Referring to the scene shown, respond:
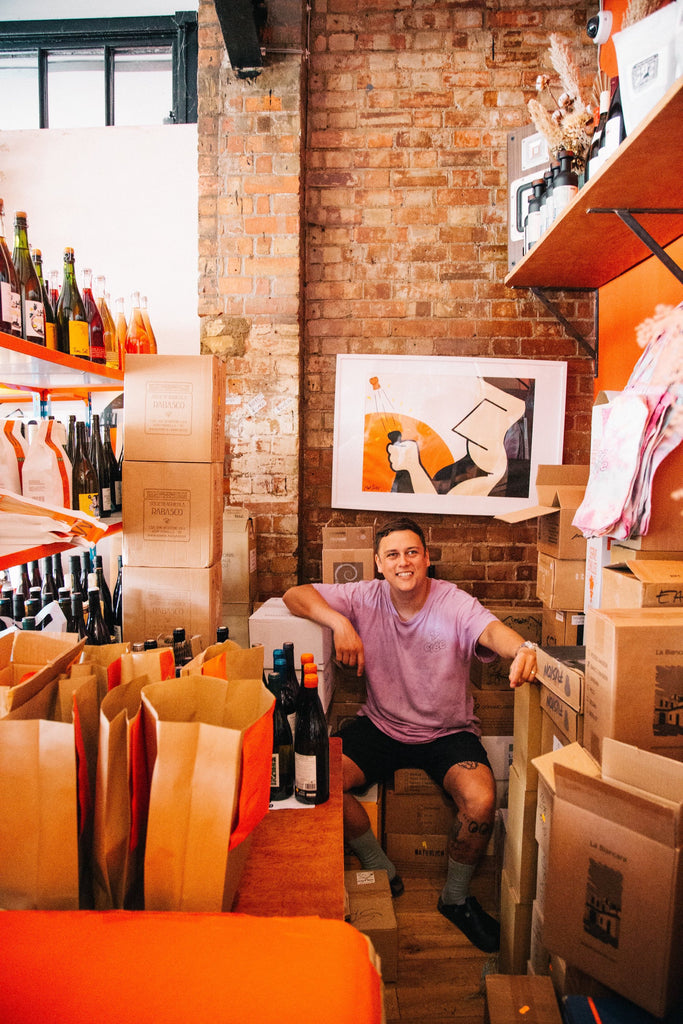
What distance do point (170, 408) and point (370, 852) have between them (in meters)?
1.61

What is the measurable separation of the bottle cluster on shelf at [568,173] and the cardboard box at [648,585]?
3.18 ft

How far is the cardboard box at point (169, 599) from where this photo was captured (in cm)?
180

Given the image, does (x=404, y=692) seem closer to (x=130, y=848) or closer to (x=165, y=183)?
(x=130, y=848)

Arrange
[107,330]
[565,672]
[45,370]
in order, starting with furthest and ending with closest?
[107,330], [45,370], [565,672]

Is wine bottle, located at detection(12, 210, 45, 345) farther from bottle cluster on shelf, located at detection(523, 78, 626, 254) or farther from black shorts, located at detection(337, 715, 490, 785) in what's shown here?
black shorts, located at detection(337, 715, 490, 785)

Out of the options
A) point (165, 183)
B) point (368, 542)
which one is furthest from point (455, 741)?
point (165, 183)

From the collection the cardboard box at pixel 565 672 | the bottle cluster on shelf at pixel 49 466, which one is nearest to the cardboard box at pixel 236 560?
the bottle cluster on shelf at pixel 49 466

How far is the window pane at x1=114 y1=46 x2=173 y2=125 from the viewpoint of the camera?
3.13 m

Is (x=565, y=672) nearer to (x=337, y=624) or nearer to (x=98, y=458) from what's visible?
(x=337, y=624)

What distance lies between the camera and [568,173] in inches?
72.3

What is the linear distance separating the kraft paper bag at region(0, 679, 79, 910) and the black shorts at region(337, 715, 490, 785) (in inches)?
52.5

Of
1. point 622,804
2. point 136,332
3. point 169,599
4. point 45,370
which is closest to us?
point 622,804

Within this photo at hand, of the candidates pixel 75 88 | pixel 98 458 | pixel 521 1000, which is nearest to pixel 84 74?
pixel 75 88

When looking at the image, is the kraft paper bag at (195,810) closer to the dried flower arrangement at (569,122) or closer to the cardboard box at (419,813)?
the cardboard box at (419,813)
